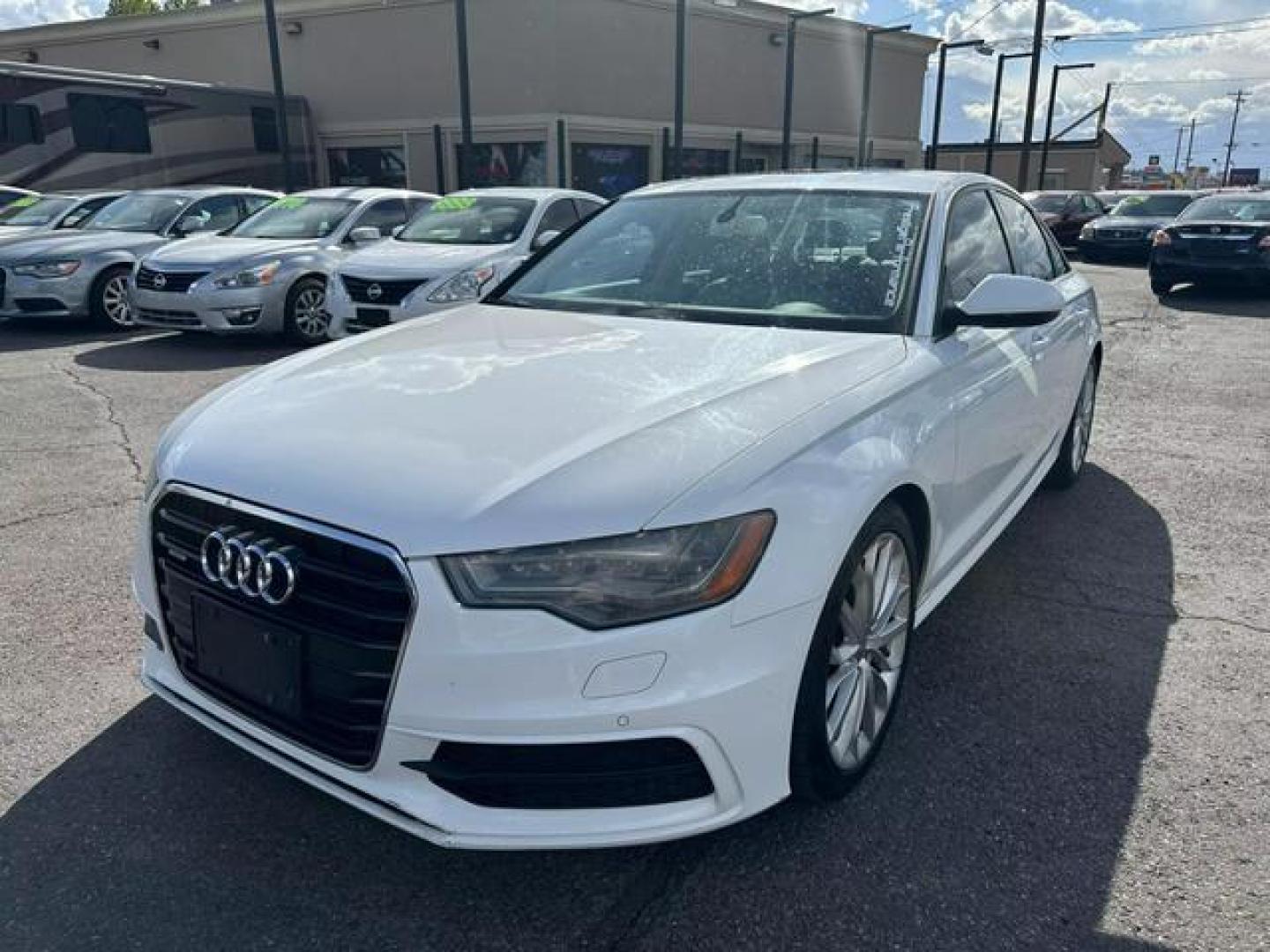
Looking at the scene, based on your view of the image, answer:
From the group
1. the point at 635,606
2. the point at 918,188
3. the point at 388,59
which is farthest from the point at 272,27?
the point at 635,606

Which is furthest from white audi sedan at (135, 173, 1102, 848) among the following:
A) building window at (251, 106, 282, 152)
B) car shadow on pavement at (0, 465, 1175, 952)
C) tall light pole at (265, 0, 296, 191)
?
building window at (251, 106, 282, 152)

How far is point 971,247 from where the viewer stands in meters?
3.52

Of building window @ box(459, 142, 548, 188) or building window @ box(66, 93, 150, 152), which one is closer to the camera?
building window @ box(66, 93, 150, 152)

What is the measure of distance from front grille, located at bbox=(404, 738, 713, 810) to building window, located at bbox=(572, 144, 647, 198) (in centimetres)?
2520

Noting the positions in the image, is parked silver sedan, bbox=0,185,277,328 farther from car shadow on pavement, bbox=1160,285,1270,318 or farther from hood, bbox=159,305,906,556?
car shadow on pavement, bbox=1160,285,1270,318

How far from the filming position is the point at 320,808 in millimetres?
2463

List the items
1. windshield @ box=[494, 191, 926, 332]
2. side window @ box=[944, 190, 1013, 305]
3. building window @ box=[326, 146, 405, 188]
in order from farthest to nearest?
building window @ box=[326, 146, 405, 188] < side window @ box=[944, 190, 1013, 305] < windshield @ box=[494, 191, 926, 332]

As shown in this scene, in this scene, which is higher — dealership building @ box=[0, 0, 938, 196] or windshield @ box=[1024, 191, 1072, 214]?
dealership building @ box=[0, 0, 938, 196]

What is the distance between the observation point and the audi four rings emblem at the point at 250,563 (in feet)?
6.57

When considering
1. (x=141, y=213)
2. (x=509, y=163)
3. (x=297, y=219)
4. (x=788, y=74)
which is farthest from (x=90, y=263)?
(x=788, y=74)

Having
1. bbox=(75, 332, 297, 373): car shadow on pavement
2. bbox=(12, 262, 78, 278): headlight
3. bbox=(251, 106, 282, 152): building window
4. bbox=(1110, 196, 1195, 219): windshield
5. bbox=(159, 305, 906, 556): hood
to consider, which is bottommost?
bbox=(75, 332, 297, 373): car shadow on pavement

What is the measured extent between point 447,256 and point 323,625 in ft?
22.9

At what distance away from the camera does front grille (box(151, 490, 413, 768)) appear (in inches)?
75.0

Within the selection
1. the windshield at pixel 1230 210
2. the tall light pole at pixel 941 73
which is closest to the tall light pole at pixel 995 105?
the tall light pole at pixel 941 73
